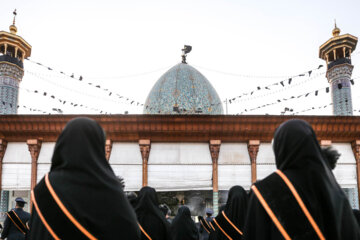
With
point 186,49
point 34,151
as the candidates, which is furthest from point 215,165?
point 186,49

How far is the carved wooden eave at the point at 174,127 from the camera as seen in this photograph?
12.5 meters

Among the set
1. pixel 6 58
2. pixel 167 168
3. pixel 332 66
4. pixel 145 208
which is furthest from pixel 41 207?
pixel 332 66

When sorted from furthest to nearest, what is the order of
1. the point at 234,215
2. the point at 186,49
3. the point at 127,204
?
the point at 186,49, the point at 234,215, the point at 127,204

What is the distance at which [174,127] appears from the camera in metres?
12.7

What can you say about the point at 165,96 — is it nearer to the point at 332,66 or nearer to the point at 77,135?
the point at 332,66

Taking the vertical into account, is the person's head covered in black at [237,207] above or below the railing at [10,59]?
below

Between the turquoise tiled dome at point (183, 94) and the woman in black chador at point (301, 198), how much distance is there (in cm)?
1597

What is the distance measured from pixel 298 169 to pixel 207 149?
34.3ft

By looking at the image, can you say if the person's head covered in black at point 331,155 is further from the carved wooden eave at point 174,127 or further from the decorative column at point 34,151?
the decorative column at point 34,151

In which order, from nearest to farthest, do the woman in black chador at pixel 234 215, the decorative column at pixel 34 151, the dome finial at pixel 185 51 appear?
the woman in black chador at pixel 234 215
the decorative column at pixel 34 151
the dome finial at pixel 185 51

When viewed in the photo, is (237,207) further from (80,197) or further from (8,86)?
(8,86)

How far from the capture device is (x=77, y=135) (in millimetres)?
2533

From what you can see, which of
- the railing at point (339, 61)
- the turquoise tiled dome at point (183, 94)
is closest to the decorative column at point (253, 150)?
the turquoise tiled dome at point (183, 94)

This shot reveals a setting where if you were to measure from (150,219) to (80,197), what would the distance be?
2.82 meters
